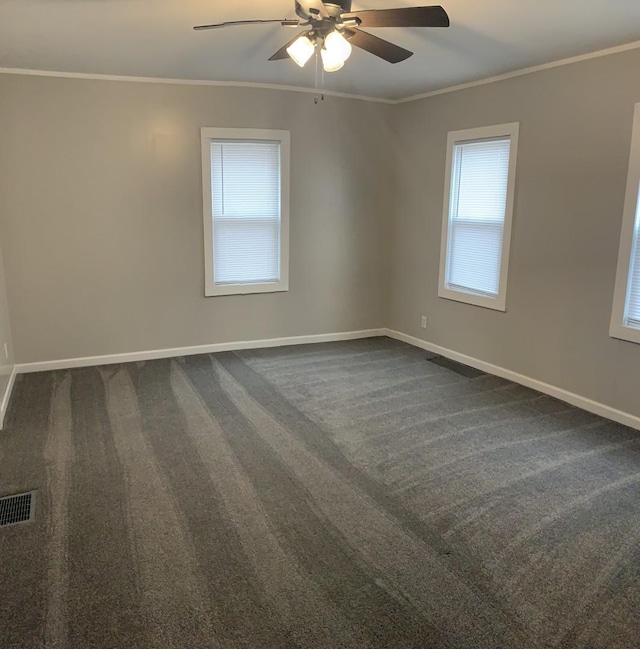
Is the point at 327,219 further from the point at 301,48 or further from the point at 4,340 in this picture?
the point at 4,340

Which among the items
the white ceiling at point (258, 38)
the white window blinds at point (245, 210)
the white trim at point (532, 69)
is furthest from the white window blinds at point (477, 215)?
the white window blinds at point (245, 210)

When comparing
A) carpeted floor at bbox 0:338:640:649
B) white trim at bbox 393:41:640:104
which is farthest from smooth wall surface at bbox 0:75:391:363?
carpeted floor at bbox 0:338:640:649

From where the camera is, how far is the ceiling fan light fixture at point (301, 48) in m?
2.73

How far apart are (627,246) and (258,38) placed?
110 inches

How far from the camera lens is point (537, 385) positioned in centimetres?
431

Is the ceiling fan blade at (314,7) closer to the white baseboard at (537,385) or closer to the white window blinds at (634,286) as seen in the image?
the white window blinds at (634,286)

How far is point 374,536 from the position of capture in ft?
8.02

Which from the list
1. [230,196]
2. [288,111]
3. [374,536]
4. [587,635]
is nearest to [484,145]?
[288,111]

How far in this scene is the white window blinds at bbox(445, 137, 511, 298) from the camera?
4508mm

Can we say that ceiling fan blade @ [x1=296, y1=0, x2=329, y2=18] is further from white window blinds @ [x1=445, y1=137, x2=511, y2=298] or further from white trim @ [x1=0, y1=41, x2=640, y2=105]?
white window blinds @ [x1=445, y1=137, x2=511, y2=298]

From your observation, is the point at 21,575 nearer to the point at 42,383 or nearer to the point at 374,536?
the point at 374,536

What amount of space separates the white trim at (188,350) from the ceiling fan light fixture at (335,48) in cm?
322

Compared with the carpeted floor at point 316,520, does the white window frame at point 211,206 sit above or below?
above

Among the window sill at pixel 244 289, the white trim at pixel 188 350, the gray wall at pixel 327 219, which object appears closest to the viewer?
the gray wall at pixel 327 219
